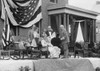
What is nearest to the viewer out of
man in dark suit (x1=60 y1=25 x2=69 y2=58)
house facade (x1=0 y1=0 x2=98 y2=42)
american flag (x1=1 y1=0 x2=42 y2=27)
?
man in dark suit (x1=60 y1=25 x2=69 y2=58)

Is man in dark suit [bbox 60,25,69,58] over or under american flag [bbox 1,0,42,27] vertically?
under

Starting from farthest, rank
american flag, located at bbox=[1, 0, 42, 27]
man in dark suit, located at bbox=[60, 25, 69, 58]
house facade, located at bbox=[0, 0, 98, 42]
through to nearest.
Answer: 1. house facade, located at bbox=[0, 0, 98, 42]
2. american flag, located at bbox=[1, 0, 42, 27]
3. man in dark suit, located at bbox=[60, 25, 69, 58]

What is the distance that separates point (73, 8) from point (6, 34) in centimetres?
851

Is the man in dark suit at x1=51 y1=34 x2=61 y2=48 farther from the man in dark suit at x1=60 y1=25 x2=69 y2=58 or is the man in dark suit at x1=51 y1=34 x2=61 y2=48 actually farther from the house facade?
the house facade

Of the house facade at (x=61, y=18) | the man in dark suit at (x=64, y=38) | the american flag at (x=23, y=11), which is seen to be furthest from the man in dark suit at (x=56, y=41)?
the house facade at (x=61, y=18)

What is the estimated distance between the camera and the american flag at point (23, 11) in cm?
1698

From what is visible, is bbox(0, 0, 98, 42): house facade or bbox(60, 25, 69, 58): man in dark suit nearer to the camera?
bbox(60, 25, 69, 58): man in dark suit

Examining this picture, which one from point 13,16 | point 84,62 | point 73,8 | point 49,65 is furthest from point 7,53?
point 73,8

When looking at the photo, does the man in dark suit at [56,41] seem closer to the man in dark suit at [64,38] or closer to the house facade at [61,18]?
the man in dark suit at [64,38]

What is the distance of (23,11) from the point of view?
17.7 m

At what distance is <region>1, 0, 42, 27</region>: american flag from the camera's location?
16984mm

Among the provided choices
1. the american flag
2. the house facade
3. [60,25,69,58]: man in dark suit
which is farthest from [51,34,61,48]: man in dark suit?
the house facade

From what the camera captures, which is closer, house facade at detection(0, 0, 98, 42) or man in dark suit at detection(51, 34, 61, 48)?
man in dark suit at detection(51, 34, 61, 48)

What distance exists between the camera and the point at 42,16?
64.8ft
